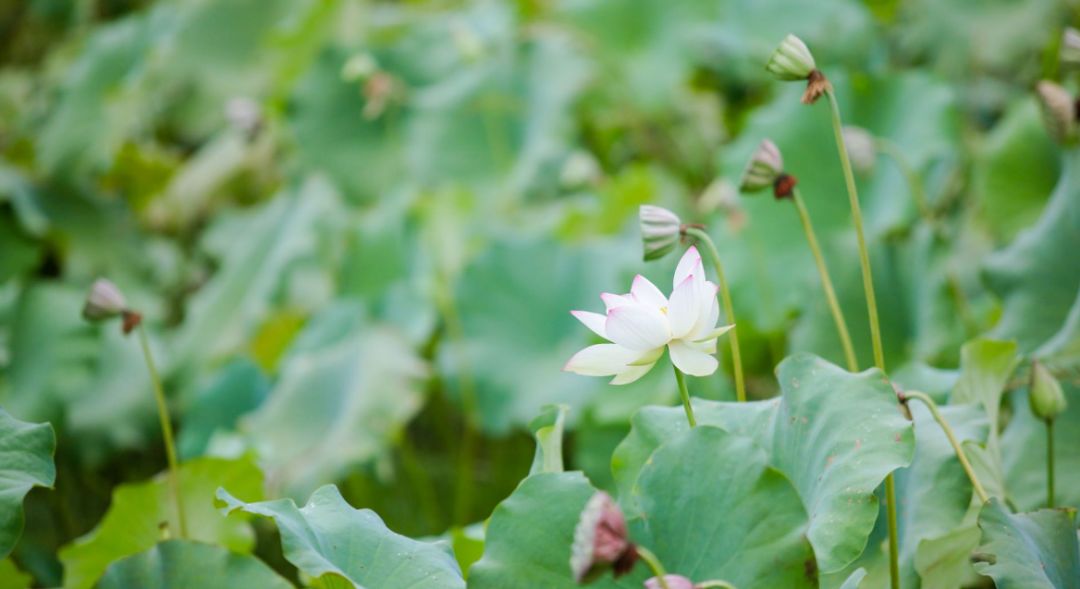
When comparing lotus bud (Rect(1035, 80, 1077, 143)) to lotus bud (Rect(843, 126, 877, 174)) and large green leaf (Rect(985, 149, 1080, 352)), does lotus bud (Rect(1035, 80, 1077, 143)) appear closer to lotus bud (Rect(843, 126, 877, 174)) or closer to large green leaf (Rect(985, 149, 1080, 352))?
large green leaf (Rect(985, 149, 1080, 352))

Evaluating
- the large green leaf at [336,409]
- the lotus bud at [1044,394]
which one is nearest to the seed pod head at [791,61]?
the lotus bud at [1044,394]

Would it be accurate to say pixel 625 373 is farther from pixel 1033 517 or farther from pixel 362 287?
pixel 362 287

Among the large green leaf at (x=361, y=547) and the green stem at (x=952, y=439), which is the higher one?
the green stem at (x=952, y=439)

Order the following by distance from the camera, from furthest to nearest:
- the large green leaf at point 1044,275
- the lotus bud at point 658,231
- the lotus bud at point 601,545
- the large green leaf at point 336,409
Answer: the large green leaf at point 336,409 → the large green leaf at point 1044,275 → the lotus bud at point 658,231 → the lotus bud at point 601,545

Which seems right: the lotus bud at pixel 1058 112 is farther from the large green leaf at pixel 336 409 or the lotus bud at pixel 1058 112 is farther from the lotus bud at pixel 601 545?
the large green leaf at pixel 336 409

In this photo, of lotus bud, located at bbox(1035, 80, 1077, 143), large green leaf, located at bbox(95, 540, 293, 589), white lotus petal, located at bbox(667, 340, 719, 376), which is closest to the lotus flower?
white lotus petal, located at bbox(667, 340, 719, 376)

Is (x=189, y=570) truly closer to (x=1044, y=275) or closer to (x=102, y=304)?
(x=102, y=304)

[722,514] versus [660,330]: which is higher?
[660,330]

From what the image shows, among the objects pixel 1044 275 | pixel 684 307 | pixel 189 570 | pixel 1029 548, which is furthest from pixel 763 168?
pixel 189 570
